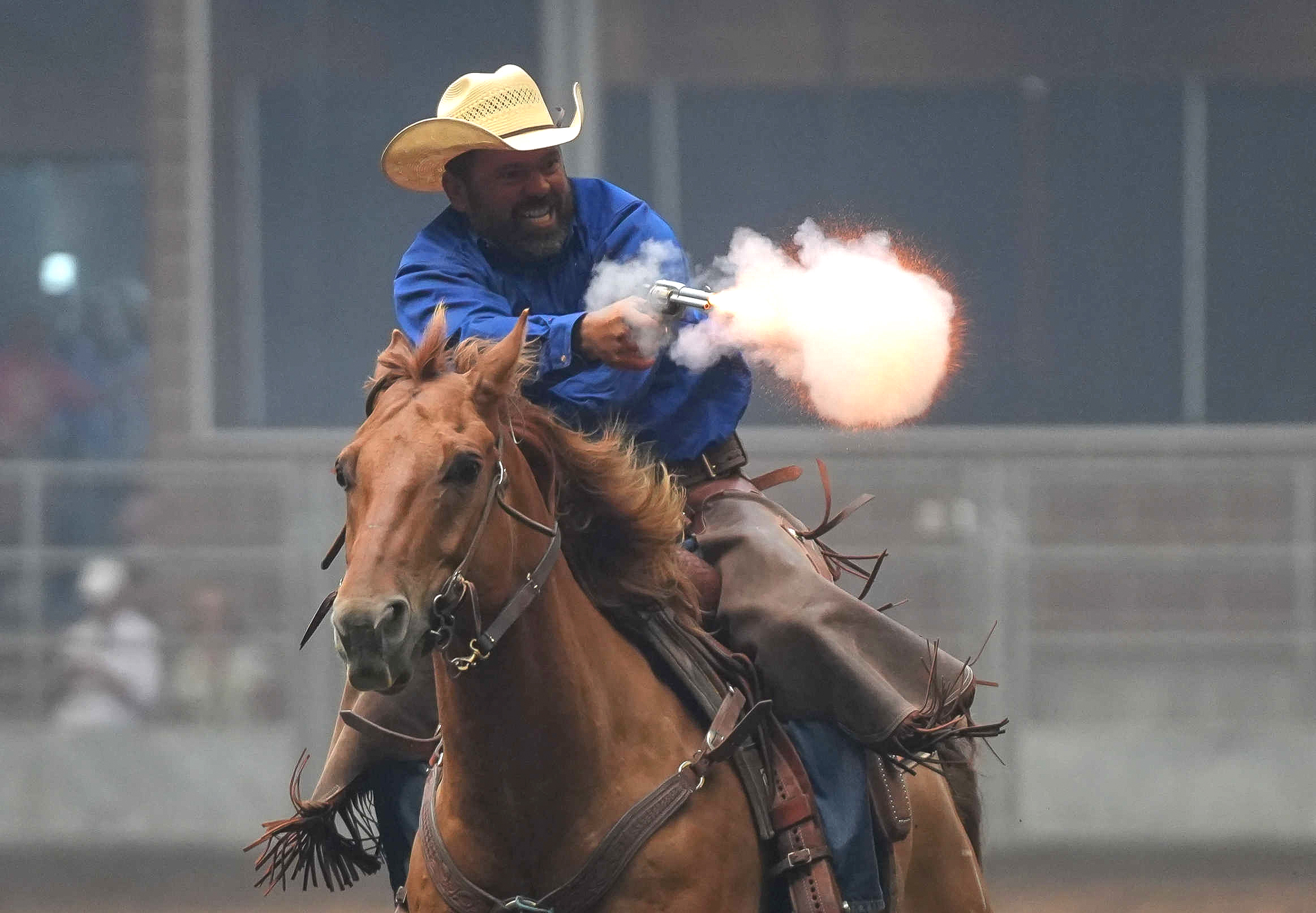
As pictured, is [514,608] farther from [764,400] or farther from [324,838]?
[764,400]

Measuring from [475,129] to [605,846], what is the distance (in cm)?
135

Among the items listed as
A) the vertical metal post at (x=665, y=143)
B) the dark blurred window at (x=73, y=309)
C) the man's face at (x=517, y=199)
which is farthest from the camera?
the vertical metal post at (x=665, y=143)

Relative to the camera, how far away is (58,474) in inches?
379

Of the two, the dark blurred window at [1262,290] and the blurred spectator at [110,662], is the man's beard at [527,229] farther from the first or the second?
the dark blurred window at [1262,290]

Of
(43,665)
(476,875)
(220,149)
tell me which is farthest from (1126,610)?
(476,875)

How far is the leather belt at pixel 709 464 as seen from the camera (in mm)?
4059

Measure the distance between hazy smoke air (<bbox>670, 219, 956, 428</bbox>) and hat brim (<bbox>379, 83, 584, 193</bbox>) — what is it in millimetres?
452

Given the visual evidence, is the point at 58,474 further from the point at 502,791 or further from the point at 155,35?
the point at 502,791

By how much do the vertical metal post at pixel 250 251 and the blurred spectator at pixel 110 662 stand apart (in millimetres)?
2091

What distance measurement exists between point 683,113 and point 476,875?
894 centimetres

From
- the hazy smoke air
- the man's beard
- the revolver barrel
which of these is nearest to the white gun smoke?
the hazy smoke air

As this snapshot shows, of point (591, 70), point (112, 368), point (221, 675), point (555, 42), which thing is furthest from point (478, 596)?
point (555, 42)

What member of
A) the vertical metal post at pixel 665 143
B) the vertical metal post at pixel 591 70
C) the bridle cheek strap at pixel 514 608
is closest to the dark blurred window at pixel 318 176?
the vertical metal post at pixel 591 70

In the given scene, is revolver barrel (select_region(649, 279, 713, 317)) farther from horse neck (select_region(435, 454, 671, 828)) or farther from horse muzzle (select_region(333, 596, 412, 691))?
horse muzzle (select_region(333, 596, 412, 691))
